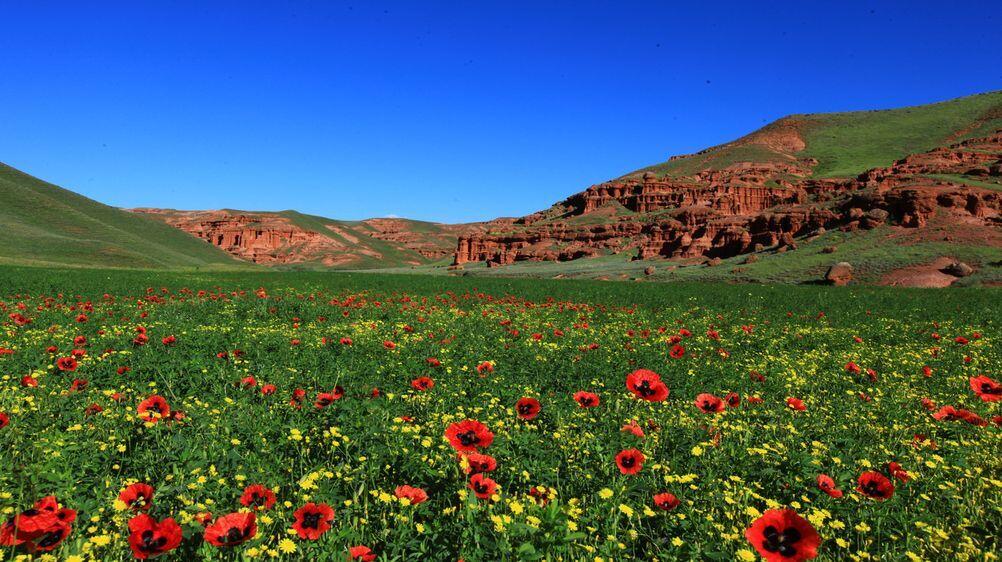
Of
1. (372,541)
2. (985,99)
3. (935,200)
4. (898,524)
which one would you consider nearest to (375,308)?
(372,541)

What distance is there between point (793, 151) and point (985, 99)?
56.1 metres

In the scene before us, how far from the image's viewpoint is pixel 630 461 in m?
3.61

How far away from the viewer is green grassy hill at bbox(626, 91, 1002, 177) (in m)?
131

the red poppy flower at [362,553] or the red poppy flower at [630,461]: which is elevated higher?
the red poppy flower at [630,461]

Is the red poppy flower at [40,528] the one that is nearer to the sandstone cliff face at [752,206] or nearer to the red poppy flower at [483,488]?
the red poppy flower at [483,488]

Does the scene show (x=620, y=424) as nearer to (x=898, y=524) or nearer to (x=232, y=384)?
(x=898, y=524)

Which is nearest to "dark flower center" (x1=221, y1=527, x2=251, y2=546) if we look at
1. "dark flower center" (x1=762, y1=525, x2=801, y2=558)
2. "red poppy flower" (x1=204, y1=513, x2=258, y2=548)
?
"red poppy flower" (x1=204, y1=513, x2=258, y2=548)

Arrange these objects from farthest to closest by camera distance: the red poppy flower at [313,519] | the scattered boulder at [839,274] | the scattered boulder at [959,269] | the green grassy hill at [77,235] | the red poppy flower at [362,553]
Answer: the green grassy hill at [77,235] < the scattered boulder at [839,274] < the scattered boulder at [959,269] < the red poppy flower at [313,519] < the red poppy flower at [362,553]

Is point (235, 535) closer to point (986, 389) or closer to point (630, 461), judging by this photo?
point (630, 461)

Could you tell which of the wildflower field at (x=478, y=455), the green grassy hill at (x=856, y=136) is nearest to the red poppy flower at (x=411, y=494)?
the wildflower field at (x=478, y=455)

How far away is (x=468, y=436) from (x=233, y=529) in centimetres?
157

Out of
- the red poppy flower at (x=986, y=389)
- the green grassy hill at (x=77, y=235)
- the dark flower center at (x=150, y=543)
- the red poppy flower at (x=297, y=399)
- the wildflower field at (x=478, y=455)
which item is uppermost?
the green grassy hill at (x=77, y=235)

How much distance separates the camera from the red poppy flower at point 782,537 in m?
2.37

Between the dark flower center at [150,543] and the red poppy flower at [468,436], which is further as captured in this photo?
the red poppy flower at [468,436]
